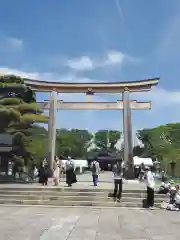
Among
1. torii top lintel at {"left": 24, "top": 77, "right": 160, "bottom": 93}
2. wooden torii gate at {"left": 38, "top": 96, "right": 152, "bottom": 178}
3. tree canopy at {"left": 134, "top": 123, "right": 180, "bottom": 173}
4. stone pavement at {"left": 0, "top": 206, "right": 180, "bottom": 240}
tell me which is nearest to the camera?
stone pavement at {"left": 0, "top": 206, "right": 180, "bottom": 240}

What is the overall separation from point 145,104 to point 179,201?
1660cm

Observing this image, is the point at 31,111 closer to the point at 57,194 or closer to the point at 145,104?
the point at 57,194

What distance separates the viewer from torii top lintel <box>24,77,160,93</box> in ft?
94.5

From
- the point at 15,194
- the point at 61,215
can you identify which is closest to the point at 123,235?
the point at 61,215

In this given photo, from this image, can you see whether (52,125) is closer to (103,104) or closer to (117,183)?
(103,104)

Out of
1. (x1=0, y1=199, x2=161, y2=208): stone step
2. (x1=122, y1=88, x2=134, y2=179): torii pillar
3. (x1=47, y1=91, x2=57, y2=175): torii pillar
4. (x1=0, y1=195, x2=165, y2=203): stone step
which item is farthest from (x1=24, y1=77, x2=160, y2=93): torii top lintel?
(x1=0, y1=199, x2=161, y2=208): stone step

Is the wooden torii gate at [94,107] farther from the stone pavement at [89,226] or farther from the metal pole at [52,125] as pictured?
the stone pavement at [89,226]

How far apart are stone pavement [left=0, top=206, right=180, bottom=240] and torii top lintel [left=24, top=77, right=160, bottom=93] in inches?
676

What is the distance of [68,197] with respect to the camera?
15.4m

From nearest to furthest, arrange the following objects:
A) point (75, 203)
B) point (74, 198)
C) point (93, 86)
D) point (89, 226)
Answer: point (89, 226), point (75, 203), point (74, 198), point (93, 86)

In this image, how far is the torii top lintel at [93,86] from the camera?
1134 inches

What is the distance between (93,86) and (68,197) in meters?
14.5

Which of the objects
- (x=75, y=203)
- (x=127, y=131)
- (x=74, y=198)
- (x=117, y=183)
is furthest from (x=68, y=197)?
(x=127, y=131)

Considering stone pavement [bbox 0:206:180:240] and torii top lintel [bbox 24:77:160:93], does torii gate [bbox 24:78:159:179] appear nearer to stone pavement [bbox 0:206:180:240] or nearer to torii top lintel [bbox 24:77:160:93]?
torii top lintel [bbox 24:77:160:93]
